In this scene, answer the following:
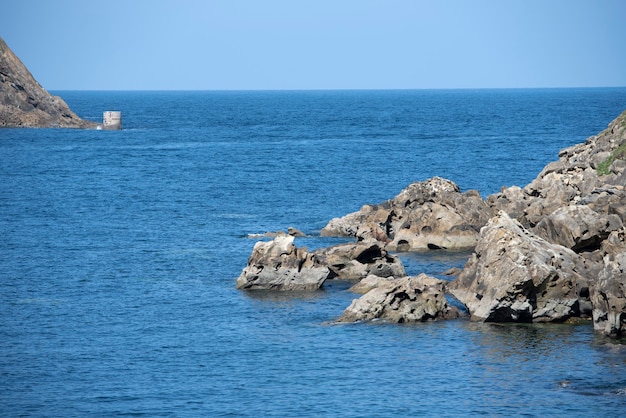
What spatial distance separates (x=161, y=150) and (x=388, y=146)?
39.6 m

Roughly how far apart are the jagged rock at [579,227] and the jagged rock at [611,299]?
20.6ft

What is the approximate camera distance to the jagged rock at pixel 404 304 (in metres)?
56.5

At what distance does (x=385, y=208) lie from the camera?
8625 cm

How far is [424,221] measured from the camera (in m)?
78.1

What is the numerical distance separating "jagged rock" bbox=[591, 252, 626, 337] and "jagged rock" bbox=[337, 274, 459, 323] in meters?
8.51

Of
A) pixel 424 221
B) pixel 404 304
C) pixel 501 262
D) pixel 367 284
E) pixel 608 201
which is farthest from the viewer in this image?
pixel 424 221

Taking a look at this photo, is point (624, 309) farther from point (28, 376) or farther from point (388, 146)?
point (388, 146)

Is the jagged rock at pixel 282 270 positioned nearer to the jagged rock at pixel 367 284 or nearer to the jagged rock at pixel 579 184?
the jagged rock at pixel 367 284

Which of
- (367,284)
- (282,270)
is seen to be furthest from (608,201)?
(282,270)

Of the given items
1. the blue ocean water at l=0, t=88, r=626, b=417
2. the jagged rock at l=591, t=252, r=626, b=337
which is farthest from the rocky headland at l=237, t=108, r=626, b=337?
the blue ocean water at l=0, t=88, r=626, b=417

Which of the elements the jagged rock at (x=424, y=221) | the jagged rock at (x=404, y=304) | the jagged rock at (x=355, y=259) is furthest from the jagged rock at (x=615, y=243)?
the jagged rock at (x=424, y=221)

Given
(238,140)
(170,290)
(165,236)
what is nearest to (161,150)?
(238,140)

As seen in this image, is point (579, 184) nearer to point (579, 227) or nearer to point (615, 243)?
point (579, 227)

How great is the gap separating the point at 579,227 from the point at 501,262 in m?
7.38
